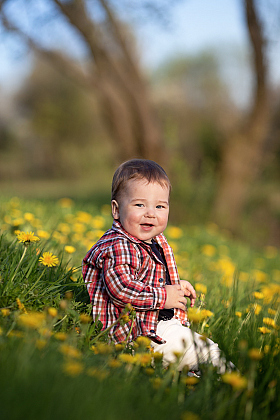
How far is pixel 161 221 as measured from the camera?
1850 millimetres

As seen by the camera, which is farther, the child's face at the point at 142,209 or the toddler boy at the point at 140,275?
the child's face at the point at 142,209

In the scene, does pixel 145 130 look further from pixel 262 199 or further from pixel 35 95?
pixel 35 95

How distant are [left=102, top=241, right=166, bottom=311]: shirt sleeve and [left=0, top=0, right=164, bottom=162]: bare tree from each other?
225 inches

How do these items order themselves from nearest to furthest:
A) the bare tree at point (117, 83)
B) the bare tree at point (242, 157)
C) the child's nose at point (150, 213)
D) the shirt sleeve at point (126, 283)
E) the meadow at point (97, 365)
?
the meadow at point (97, 365), the shirt sleeve at point (126, 283), the child's nose at point (150, 213), the bare tree at point (117, 83), the bare tree at point (242, 157)

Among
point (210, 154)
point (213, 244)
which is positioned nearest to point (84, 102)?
point (210, 154)

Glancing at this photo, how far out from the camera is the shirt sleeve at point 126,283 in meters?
1.70

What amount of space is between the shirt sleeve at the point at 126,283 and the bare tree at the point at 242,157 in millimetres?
6359

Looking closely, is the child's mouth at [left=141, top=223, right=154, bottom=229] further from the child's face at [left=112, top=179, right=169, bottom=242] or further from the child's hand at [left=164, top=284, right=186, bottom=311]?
the child's hand at [left=164, top=284, right=186, bottom=311]

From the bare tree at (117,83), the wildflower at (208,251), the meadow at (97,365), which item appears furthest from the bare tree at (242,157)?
the meadow at (97,365)

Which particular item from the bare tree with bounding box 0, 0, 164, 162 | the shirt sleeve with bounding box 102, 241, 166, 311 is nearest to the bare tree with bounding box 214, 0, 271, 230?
the bare tree with bounding box 0, 0, 164, 162

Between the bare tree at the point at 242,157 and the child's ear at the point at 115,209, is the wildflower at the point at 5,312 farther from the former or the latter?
the bare tree at the point at 242,157

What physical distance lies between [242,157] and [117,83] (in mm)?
2826

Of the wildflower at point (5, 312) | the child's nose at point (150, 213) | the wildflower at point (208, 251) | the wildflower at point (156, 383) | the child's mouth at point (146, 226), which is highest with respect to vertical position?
the wildflower at point (208, 251)

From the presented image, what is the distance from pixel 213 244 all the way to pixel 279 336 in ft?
12.6
